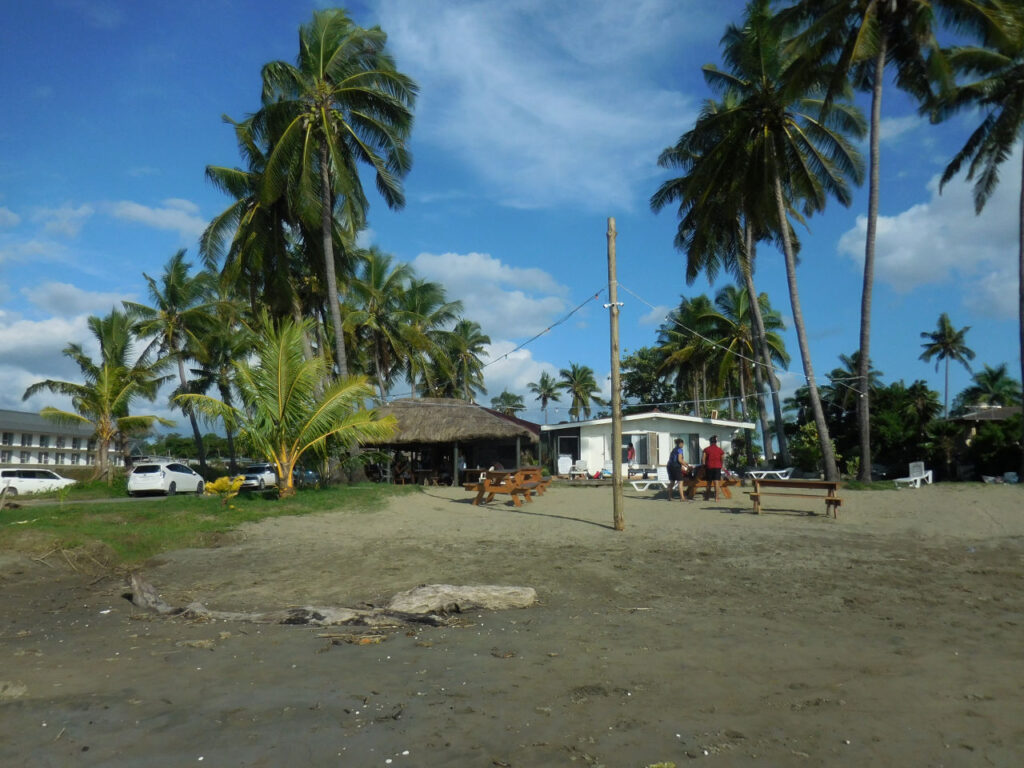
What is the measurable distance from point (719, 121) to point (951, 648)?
65.2 ft

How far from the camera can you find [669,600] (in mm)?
8109

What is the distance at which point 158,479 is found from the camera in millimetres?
25703

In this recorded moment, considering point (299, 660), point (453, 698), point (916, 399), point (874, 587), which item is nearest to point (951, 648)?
point (874, 587)

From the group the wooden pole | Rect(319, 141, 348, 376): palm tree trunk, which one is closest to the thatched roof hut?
Rect(319, 141, 348, 376): palm tree trunk

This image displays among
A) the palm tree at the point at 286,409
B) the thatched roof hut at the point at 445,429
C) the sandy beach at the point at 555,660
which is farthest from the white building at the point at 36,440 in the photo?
the sandy beach at the point at 555,660

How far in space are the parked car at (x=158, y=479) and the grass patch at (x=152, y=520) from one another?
29.7 ft

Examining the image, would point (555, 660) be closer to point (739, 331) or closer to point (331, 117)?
point (331, 117)

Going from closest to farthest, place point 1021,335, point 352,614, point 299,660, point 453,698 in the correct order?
point 453,698, point 299,660, point 352,614, point 1021,335

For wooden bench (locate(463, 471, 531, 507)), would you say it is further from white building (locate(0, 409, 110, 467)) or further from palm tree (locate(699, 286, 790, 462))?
white building (locate(0, 409, 110, 467))

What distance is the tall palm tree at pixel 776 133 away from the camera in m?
22.3

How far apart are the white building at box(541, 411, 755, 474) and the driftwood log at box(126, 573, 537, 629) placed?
2084cm

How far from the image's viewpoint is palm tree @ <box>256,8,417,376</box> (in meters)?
21.7

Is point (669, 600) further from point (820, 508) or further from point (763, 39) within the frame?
point (763, 39)

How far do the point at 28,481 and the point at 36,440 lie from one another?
98.4 ft
